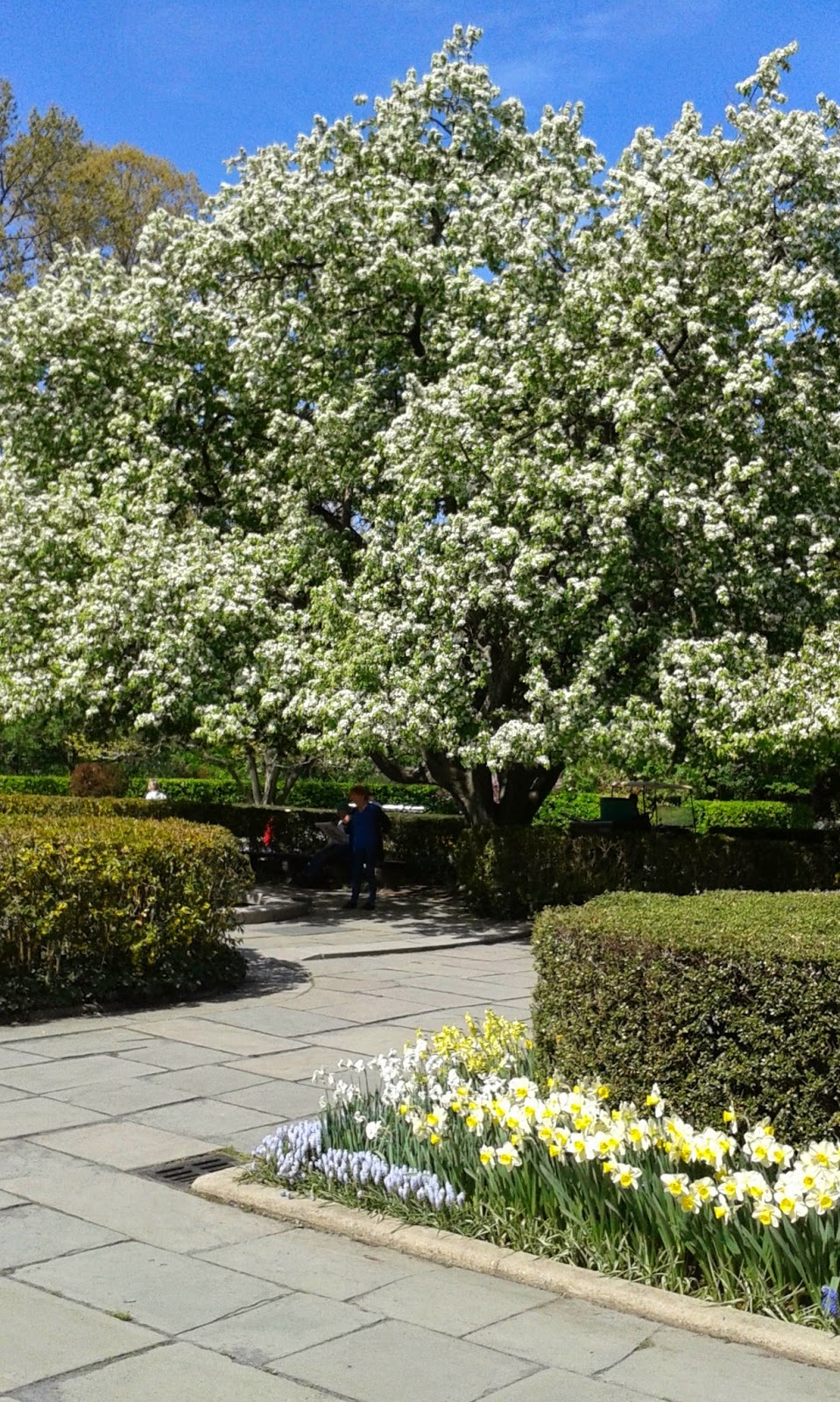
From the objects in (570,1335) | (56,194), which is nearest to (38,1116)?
(570,1335)

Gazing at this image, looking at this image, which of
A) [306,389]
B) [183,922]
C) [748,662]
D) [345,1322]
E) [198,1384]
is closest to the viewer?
[198,1384]

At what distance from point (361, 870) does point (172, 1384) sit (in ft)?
43.2

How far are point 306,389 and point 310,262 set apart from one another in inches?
61.1

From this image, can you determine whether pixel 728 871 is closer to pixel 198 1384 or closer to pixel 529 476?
pixel 529 476

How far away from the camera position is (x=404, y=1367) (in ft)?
13.3

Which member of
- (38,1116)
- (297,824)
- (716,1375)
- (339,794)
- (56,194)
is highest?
(56,194)

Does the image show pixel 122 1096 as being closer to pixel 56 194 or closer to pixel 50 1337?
pixel 50 1337

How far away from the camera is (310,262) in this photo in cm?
1645

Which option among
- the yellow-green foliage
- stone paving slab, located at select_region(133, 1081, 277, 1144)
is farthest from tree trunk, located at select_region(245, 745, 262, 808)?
the yellow-green foliage

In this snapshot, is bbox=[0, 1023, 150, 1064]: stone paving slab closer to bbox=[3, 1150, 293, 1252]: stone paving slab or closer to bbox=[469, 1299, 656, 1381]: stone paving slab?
bbox=[3, 1150, 293, 1252]: stone paving slab

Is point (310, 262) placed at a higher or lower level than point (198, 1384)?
higher

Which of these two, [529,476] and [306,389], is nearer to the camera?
[529,476]

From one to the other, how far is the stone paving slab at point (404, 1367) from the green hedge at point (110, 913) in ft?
18.6

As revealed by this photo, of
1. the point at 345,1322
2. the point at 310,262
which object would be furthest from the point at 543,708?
the point at 345,1322
